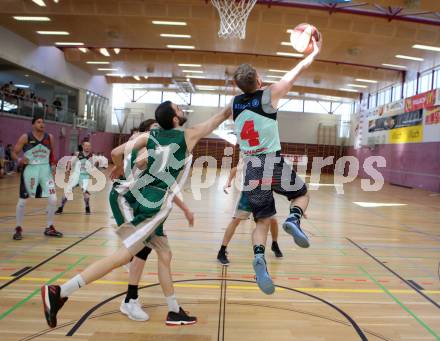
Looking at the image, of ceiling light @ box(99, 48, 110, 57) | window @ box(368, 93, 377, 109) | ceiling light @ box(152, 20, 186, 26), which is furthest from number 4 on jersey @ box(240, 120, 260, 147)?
window @ box(368, 93, 377, 109)

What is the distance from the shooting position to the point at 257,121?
3.37 m

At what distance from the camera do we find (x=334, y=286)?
181 inches

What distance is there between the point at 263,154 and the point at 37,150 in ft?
14.0

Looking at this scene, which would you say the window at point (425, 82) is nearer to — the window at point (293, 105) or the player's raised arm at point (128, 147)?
the window at point (293, 105)

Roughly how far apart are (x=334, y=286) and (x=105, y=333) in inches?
102

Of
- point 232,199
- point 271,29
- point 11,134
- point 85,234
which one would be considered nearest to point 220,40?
point 271,29

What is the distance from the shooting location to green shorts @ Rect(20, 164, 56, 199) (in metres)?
6.25

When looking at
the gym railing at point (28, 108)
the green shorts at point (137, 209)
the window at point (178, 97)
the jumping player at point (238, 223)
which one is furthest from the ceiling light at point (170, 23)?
the window at point (178, 97)

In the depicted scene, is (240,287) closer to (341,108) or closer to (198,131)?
(198,131)

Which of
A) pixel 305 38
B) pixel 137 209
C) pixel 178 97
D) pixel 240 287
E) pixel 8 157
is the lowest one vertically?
pixel 240 287

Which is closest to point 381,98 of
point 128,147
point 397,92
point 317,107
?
point 397,92

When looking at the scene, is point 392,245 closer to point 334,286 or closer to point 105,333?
point 334,286

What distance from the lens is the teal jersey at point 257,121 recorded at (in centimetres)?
335

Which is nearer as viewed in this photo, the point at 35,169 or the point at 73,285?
the point at 73,285
